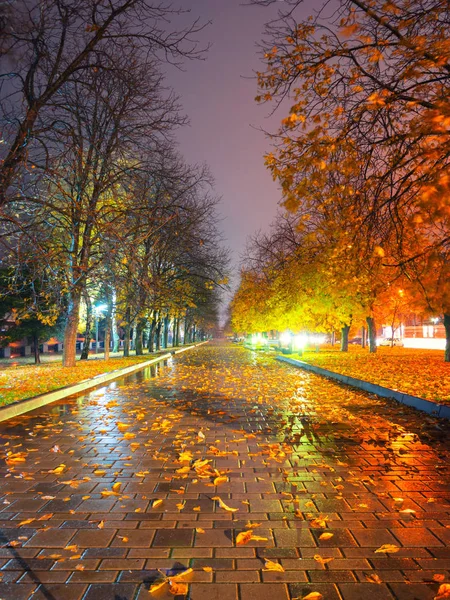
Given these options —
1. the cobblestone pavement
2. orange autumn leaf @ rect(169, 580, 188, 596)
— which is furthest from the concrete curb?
orange autumn leaf @ rect(169, 580, 188, 596)

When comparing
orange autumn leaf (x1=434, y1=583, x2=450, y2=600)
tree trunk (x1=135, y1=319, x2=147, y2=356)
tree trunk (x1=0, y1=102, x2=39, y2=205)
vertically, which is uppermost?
tree trunk (x1=0, y1=102, x2=39, y2=205)

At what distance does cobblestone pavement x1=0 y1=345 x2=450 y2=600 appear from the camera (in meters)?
3.03

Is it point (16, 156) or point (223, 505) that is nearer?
point (223, 505)

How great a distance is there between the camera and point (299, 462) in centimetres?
580

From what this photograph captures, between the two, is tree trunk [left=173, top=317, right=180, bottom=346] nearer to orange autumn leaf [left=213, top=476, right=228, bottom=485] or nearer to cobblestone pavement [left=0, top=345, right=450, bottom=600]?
cobblestone pavement [left=0, top=345, right=450, bottom=600]

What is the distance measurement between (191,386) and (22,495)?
962 cm

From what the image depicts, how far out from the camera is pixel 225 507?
14.1ft

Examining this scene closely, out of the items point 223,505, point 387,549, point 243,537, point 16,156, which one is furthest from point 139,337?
point 387,549

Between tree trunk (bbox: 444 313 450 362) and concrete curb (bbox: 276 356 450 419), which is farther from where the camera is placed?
tree trunk (bbox: 444 313 450 362)

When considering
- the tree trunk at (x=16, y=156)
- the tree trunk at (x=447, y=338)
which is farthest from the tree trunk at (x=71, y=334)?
the tree trunk at (x=447, y=338)

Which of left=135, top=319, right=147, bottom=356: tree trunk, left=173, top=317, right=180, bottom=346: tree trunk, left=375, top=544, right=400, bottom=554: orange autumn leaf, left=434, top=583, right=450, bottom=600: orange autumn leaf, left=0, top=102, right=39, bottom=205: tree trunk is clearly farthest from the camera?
left=173, top=317, right=180, bottom=346: tree trunk

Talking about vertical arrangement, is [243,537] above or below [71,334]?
below

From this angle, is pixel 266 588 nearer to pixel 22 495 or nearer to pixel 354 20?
pixel 22 495

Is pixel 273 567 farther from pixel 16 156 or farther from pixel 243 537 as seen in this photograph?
pixel 16 156
